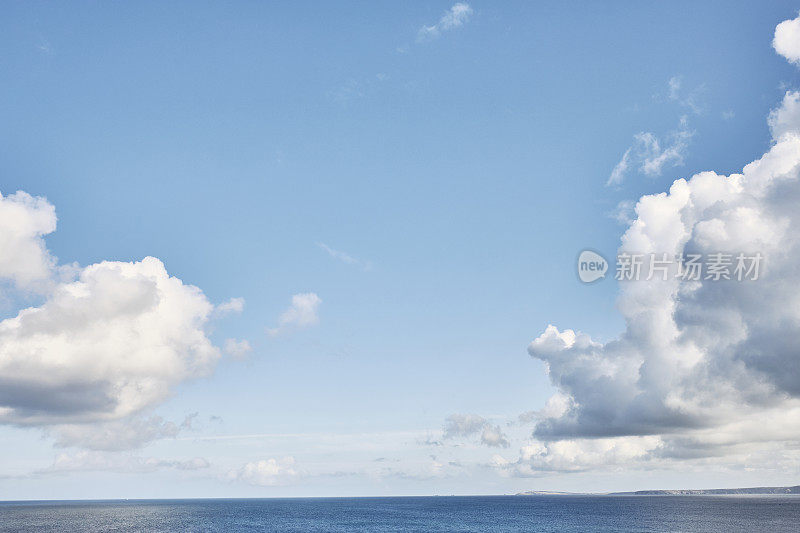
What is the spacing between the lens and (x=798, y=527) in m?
175

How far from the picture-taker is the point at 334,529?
19025cm

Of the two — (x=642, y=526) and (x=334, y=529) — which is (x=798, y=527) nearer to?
(x=642, y=526)

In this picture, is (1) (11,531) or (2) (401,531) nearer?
(2) (401,531)

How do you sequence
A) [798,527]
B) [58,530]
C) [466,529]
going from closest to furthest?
[798,527]
[466,529]
[58,530]

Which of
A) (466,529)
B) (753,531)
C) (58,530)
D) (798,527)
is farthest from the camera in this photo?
(58,530)

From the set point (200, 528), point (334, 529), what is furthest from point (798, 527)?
point (200, 528)

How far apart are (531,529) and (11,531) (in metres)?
178

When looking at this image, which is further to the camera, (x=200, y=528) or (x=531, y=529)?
(x=200, y=528)

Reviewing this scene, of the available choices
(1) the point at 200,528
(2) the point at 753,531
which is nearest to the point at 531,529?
(2) the point at 753,531

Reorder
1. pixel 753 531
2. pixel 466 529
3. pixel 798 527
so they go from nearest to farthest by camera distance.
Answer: pixel 753 531 → pixel 798 527 → pixel 466 529

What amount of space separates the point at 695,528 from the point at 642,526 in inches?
649

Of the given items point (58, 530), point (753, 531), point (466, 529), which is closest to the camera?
point (753, 531)

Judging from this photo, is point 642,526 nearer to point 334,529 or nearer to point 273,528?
point 334,529

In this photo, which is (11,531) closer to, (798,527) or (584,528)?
(584,528)
